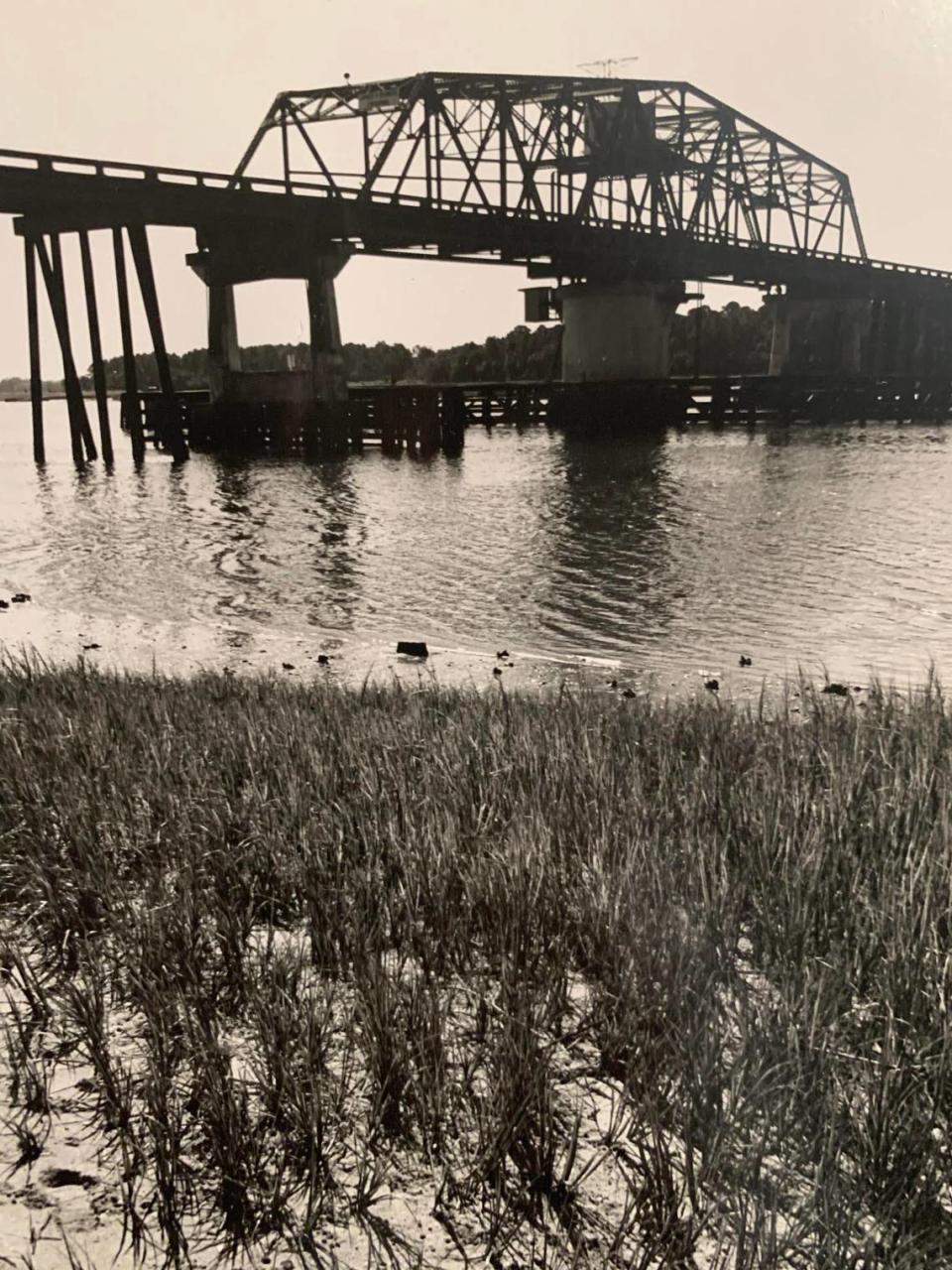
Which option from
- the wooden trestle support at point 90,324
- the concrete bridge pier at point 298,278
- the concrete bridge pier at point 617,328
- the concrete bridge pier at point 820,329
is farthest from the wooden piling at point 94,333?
the concrete bridge pier at point 820,329

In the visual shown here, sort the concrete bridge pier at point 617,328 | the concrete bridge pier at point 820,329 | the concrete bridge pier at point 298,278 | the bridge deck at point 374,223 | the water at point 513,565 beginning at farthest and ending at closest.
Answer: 1. the concrete bridge pier at point 820,329
2. the concrete bridge pier at point 617,328
3. the concrete bridge pier at point 298,278
4. the bridge deck at point 374,223
5. the water at point 513,565

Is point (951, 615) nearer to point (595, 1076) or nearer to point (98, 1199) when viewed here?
point (595, 1076)

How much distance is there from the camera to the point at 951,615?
1190cm

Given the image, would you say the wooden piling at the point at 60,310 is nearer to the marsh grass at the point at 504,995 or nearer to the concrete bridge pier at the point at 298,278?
the concrete bridge pier at the point at 298,278

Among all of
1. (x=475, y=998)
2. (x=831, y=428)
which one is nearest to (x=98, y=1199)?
(x=475, y=998)

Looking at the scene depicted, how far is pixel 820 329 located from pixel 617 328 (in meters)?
28.3

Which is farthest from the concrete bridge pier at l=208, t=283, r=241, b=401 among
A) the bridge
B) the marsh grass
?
the marsh grass

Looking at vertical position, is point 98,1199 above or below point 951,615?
above

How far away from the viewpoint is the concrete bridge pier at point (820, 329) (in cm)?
8044

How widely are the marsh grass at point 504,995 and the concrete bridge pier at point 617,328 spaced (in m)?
59.3

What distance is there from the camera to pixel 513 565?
16.5 m

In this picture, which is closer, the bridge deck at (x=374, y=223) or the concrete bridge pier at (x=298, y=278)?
the bridge deck at (x=374, y=223)

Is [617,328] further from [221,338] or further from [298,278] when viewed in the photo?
[221,338]

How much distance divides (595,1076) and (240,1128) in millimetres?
882
